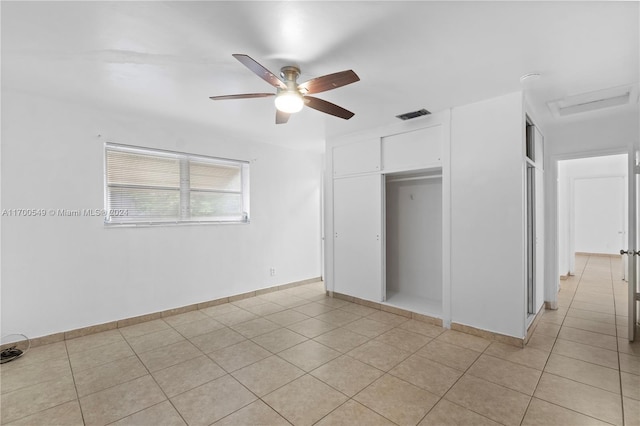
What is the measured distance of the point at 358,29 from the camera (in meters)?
2.00

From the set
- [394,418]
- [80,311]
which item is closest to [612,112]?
[394,418]

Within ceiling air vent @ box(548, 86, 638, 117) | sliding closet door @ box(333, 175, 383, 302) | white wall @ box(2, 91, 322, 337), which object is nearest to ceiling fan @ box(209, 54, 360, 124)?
sliding closet door @ box(333, 175, 383, 302)

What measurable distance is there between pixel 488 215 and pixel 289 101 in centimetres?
245

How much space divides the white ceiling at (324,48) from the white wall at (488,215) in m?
0.28

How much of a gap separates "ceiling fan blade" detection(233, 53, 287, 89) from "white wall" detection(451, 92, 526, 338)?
7.45 feet

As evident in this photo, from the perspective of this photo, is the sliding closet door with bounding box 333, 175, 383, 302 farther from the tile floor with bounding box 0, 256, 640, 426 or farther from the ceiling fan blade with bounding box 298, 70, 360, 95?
the ceiling fan blade with bounding box 298, 70, 360, 95

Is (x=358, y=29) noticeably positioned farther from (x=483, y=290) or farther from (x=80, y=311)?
(x=80, y=311)

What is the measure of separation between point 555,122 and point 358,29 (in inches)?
141

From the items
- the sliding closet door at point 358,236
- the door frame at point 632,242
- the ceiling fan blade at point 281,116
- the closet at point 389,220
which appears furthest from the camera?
the sliding closet door at point 358,236

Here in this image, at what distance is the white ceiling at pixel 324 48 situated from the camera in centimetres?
182

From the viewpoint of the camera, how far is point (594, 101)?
332cm

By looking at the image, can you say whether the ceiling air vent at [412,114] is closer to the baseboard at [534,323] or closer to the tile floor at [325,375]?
the tile floor at [325,375]

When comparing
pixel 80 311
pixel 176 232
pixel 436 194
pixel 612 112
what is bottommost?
pixel 80 311

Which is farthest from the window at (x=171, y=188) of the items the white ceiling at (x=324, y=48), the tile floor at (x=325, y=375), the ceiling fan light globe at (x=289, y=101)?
the ceiling fan light globe at (x=289, y=101)
